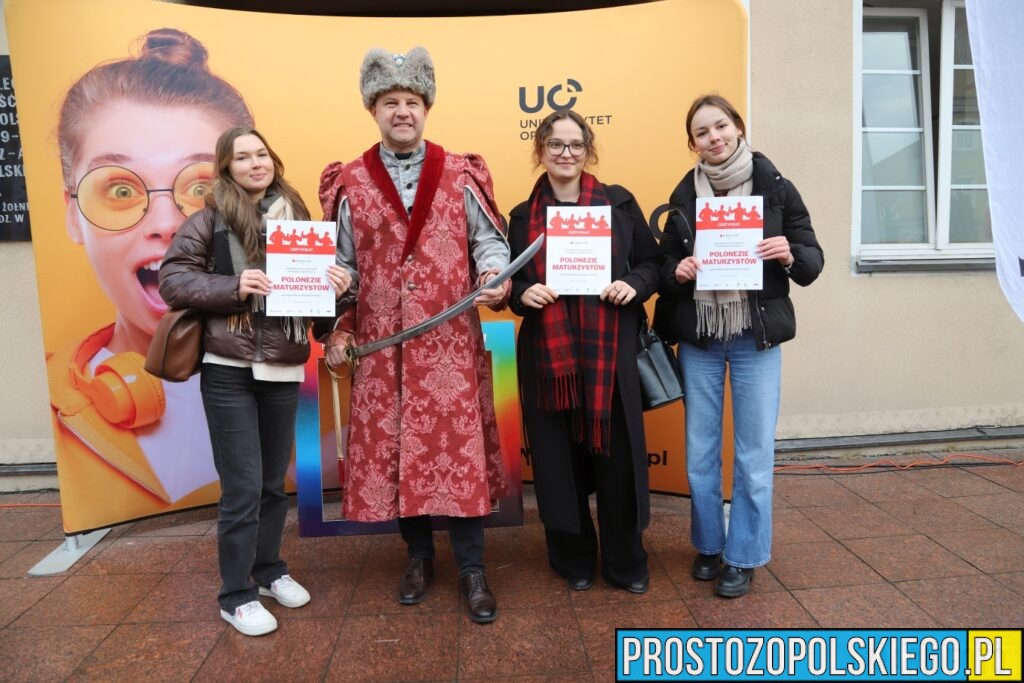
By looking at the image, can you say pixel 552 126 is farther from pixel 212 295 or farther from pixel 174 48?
pixel 174 48

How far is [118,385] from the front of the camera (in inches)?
130

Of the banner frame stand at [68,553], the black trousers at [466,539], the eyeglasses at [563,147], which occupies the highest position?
the eyeglasses at [563,147]

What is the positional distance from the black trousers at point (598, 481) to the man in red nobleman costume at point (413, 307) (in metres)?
0.23

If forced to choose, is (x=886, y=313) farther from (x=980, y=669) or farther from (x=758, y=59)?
(x=980, y=669)

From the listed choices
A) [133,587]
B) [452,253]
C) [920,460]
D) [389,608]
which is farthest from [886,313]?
[133,587]

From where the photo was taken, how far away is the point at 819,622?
2410mm

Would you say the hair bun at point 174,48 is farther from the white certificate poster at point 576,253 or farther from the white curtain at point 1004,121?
the white curtain at point 1004,121

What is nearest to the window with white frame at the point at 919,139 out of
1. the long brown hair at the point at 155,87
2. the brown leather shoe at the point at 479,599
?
the brown leather shoe at the point at 479,599

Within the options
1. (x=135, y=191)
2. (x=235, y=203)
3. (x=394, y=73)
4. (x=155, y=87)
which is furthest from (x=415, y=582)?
(x=155, y=87)

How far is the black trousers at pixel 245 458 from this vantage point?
2.31m

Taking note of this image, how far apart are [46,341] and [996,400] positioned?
19.3 ft

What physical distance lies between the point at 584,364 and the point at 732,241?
2.33 feet

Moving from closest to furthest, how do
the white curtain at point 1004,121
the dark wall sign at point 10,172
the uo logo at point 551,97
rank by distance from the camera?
the white curtain at point 1004,121 → the uo logo at point 551,97 → the dark wall sign at point 10,172

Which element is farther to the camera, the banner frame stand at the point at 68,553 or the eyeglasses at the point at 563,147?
the banner frame stand at the point at 68,553
